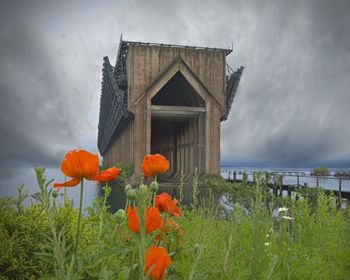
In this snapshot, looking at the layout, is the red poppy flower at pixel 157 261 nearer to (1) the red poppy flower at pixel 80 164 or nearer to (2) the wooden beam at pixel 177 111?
(1) the red poppy flower at pixel 80 164

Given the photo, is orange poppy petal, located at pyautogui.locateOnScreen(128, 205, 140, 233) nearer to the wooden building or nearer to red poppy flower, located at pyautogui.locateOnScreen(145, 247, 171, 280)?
red poppy flower, located at pyautogui.locateOnScreen(145, 247, 171, 280)

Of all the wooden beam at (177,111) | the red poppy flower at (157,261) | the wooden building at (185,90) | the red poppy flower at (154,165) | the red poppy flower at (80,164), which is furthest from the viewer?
the wooden beam at (177,111)

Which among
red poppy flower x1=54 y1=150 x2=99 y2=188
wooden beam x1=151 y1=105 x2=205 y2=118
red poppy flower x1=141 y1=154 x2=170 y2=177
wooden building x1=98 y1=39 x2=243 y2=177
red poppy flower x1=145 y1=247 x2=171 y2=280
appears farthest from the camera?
wooden beam x1=151 y1=105 x2=205 y2=118

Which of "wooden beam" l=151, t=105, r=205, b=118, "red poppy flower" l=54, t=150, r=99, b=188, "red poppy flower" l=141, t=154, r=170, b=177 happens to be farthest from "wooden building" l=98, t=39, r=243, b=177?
"red poppy flower" l=54, t=150, r=99, b=188

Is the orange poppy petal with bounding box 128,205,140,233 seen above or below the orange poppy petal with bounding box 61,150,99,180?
below

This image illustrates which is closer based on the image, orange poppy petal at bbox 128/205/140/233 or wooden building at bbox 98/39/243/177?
orange poppy petal at bbox 128/205/140/233

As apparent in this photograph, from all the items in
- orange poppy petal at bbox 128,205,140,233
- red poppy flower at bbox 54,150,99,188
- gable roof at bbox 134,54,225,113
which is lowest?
orange poppy petal at bbox 128,205,140,233

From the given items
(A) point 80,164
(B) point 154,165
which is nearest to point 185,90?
(B) point 154,165

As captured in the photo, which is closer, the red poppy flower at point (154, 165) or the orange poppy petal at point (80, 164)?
the orange poppy petal at point (80, 164)

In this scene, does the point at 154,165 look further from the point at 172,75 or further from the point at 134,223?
the point at 172,75

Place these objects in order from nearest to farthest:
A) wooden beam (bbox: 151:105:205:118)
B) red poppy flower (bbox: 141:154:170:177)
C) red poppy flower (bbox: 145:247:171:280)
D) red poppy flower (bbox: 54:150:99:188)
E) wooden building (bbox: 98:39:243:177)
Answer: red poppy flower (bbox: 145:247:171:280) < red poppy flower (bbox: 54:150:99:188) < red poppy flower (bbox: 141:154:170:177) < wooden building (bbox: 98:39:243:177) < wooden beam (bbox: 151:105:205:118)

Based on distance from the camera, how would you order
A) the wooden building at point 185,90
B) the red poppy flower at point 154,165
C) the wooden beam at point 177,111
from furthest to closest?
1. the wooden beam at point 177,111
2. the wooden building at point 185,90
3. the red poppy flower at point 154,165

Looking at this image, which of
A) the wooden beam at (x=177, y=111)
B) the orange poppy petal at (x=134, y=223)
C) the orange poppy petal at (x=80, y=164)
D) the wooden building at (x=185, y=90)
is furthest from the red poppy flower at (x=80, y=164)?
the wooden beam at (x=177, y=111)

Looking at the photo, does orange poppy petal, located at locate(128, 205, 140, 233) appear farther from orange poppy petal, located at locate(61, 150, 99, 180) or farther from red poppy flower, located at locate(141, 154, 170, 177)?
red poppy flower, located at locate(141, 154, 170, 177)
